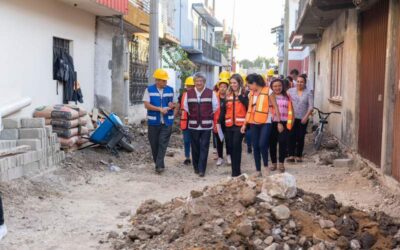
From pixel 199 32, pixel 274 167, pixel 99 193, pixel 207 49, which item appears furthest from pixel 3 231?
pixel 199 32

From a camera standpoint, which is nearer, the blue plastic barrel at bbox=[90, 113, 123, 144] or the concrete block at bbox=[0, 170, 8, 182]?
the concrete block at bbox=[0, 170, 8, 182]

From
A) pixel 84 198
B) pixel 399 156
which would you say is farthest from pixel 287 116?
pixel 84 198

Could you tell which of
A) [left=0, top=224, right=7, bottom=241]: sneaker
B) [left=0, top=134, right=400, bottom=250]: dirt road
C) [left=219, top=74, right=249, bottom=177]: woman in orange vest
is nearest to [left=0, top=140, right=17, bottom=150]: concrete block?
[left=0, top=134, right=400, bottom=250]: dirt road

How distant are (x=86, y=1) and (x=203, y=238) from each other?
301 inches

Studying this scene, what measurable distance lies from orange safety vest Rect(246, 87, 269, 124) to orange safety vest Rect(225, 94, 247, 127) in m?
0.23

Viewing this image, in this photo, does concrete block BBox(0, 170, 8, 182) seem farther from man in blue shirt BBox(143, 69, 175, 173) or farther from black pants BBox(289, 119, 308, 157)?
black pants BBox(289, 119, 308, 157)

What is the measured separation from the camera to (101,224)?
6.26 meters

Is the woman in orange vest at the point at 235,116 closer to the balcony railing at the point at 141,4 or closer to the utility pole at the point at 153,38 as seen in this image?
the utility pole at the point at 153,38

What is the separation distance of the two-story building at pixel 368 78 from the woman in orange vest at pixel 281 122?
1270mm

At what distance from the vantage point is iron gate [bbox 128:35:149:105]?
17.3 m

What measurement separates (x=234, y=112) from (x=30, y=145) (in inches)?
125

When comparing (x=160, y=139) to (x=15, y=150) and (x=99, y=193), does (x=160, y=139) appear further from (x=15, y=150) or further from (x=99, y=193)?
(x=15, y=150)

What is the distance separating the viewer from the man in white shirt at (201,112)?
953 cm

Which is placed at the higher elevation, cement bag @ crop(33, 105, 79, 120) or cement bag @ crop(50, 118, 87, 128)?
cement bag @ crop(33, 105, 79, 120)
